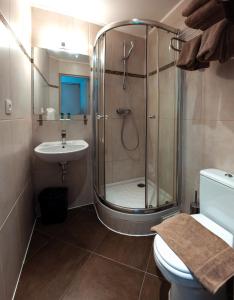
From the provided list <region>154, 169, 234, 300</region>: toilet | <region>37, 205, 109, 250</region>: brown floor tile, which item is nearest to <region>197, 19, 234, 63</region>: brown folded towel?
<region>154, 169, 234, 300</region>: toilet

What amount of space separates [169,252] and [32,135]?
1.79 metres

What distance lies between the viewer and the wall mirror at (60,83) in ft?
6.56

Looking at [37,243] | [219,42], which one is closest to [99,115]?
[219,42]

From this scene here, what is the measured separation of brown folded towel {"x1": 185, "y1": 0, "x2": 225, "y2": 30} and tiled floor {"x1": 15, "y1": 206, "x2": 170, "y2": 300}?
1809 mm

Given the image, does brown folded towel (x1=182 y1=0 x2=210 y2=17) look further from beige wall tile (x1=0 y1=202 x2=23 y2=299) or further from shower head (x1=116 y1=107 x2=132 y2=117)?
beige wall tile (x1=0 y1=202 x2=23 y2=299)

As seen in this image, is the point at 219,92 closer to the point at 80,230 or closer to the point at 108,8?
the point at 108,8

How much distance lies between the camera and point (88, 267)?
55.5 inches

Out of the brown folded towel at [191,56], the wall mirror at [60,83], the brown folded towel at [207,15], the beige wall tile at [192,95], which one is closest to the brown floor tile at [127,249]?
the beige wall tile at [192,95]

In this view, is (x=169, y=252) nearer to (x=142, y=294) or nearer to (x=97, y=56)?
(x=142, y=294)

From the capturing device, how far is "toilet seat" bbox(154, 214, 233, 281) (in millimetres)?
906

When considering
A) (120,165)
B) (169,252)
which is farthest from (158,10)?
(169,252)

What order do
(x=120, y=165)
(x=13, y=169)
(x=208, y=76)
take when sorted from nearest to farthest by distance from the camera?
(x=13, y=169) < (x=208, y=76) < (x=120, y=165)

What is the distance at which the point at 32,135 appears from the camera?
2.02 meters

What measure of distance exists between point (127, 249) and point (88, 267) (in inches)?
14.8
